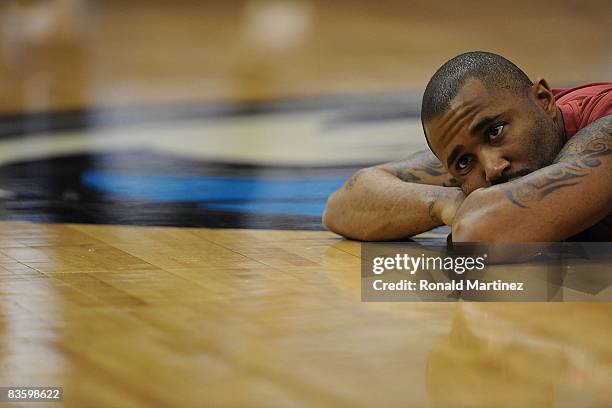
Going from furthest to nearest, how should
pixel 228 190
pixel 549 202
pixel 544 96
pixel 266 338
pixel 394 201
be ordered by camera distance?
pixel 228 190 < pixel 394 201 < pixel 544 96 < pixel 549 202 < pixel 266 338

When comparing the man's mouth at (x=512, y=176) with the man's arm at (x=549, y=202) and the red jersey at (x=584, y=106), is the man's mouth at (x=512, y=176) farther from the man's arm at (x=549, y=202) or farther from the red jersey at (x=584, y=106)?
the red jersey at (x=584, y=106)

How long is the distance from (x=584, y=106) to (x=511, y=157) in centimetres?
34

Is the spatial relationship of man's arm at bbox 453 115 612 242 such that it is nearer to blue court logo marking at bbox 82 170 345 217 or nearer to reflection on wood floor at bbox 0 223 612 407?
reflection on wood floor at bbox 0 223 612 407

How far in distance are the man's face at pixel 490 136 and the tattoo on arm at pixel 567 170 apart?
0.07 m

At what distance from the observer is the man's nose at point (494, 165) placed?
2369 mm

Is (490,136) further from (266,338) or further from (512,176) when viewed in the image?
(266,338)

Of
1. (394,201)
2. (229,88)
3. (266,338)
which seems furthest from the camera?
(229,88)

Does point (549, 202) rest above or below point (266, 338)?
above

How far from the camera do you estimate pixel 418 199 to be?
8.87 ft

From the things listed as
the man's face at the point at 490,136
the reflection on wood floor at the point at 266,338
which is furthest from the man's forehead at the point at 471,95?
the reflection on wood floor at the point at 266,338

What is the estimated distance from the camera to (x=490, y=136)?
2.40 m

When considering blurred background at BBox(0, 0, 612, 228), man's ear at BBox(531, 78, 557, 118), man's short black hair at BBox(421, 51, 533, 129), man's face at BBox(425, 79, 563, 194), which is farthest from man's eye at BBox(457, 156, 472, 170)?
blurred background at BBox(0, 0, 612, 228)

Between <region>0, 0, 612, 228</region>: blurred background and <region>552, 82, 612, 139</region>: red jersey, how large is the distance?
0.79 m

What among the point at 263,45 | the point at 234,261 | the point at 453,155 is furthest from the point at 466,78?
the point at 263,45
